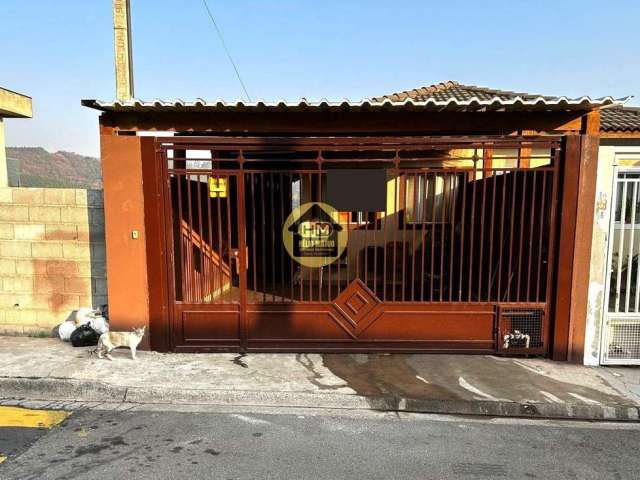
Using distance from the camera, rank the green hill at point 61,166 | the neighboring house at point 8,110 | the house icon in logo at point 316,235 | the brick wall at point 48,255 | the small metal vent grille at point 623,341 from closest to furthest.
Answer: the small metal vent grille at point 623,341 < the house icon in logo at point 316,235 < the brick wall at point 48,255 < the neighboring house at point 8,110 < the green hill at point 61,166

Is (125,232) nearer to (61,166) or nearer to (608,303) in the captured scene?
(608,303)

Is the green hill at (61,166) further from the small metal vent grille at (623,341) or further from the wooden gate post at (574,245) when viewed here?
the small metal vent grille at (623,341)

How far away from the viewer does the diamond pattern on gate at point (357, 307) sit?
206 inches

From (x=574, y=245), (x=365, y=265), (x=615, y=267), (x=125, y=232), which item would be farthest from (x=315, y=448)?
(x=615, y=267)

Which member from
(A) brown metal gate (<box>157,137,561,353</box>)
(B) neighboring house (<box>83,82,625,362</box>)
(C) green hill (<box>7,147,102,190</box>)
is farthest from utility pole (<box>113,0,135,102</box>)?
(C) green hill (<box>7,147,102,190</box>)

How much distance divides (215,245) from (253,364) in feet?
7.50

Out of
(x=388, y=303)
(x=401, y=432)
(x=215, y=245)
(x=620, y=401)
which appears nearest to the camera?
(x=401, y=432)

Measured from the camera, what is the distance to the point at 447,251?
6027 mm

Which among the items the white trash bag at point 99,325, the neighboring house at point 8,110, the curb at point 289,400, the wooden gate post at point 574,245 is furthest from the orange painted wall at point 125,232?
the wooden gate post at point 574,245

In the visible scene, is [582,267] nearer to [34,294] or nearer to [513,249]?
[513,249]

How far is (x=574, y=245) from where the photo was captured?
491 cm

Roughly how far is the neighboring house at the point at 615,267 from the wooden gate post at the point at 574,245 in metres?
0.09

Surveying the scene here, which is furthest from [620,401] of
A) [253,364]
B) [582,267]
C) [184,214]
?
[184,214]

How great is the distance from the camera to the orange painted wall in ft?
16.5
